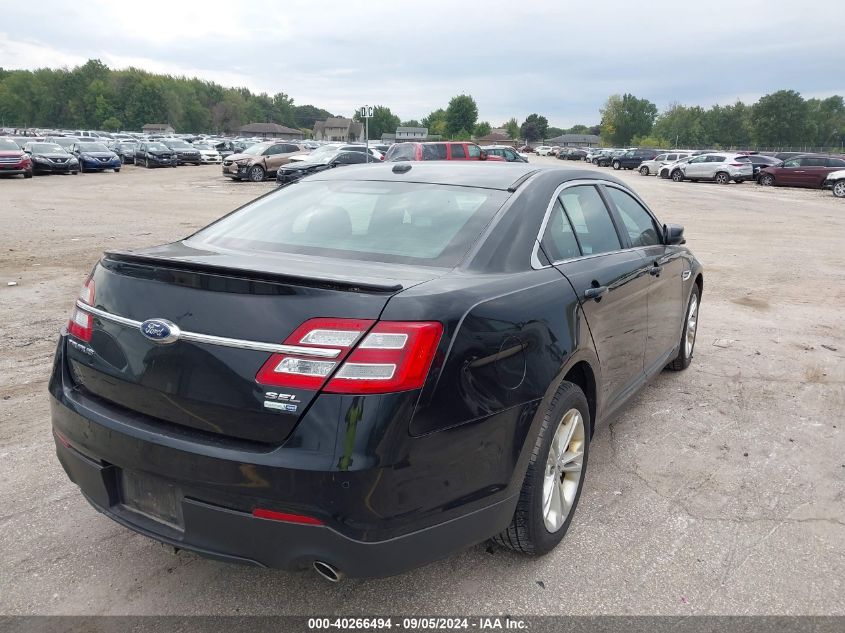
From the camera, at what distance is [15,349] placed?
5617 mm

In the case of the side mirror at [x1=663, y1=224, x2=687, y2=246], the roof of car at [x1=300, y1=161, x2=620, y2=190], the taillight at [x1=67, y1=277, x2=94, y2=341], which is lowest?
the taillight at [x1=67, y1=277, x2=94, y2=341]

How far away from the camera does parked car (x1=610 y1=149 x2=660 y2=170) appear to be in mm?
50906

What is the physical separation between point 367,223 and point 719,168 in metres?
39.1

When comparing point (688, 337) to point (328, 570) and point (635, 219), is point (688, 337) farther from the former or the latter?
point (328, 570)

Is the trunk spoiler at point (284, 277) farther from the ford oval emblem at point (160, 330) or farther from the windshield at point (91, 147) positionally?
the windshield at point (91, 147)

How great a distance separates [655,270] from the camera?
13.7 ft

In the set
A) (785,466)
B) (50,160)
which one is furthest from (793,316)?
(50,160)

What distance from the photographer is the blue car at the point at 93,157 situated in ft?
101

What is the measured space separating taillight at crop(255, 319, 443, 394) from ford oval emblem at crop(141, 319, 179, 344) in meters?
0.35

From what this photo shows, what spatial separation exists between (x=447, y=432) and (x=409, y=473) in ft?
0.62

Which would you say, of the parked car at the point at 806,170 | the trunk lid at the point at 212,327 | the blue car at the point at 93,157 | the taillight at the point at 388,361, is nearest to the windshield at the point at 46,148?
the blue car at the point at 93,157

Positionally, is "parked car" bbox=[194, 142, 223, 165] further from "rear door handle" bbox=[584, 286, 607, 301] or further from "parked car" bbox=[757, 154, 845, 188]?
"rear door handle" bbox=[584, 286, 607, 301]

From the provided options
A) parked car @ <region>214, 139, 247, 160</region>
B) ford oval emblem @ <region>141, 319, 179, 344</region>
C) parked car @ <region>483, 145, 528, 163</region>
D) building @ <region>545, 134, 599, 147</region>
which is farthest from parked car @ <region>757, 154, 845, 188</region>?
building @ <region>545, 134, 599, 147</region>

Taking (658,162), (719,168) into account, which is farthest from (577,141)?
(719,168)
